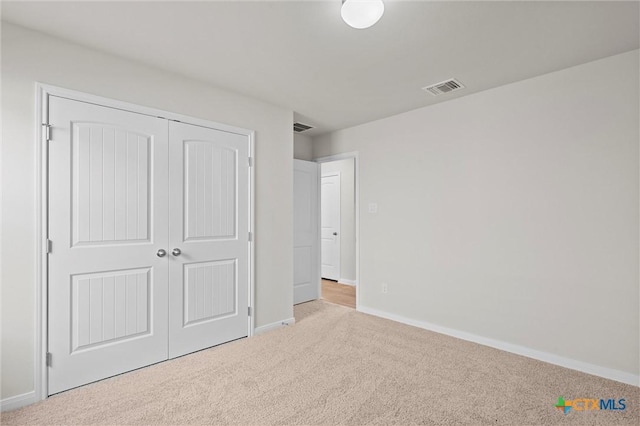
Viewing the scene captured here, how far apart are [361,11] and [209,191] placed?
1.97 m

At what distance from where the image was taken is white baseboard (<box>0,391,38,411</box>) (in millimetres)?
1983

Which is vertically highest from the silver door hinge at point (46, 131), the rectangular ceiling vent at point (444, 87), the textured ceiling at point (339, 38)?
the textured ceiling at point (339, 38)

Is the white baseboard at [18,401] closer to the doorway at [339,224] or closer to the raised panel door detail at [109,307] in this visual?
the raised panel door detail at [109,307]

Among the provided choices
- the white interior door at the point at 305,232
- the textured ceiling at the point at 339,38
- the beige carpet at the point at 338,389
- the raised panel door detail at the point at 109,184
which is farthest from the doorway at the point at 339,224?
the raised panel door detail at the point at 109,184

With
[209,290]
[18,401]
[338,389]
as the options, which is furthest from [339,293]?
[18,401]

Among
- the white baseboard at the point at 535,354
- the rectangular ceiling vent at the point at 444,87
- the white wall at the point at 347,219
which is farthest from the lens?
the white wall at the point at 347,219

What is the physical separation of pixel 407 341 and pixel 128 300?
252 centimetres

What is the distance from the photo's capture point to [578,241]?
258 cm

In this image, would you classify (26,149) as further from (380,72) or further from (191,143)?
(380,72)

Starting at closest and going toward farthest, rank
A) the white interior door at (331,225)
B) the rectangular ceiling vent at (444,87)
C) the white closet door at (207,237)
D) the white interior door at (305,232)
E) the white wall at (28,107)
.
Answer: the white wall at (28,107)
the white closet door at (207,237)
the rectangular ceiling vent at (444,87)
the white interior door at (305,232)
the white interior door at (331,225)

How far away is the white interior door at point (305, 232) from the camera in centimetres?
452

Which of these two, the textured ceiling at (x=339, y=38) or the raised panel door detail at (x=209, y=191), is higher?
the textured ceiling at (x=339, y=38)

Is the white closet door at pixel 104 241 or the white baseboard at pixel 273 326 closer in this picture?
the white closet door at pixel 104 241

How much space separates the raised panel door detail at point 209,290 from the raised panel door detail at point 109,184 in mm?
555
